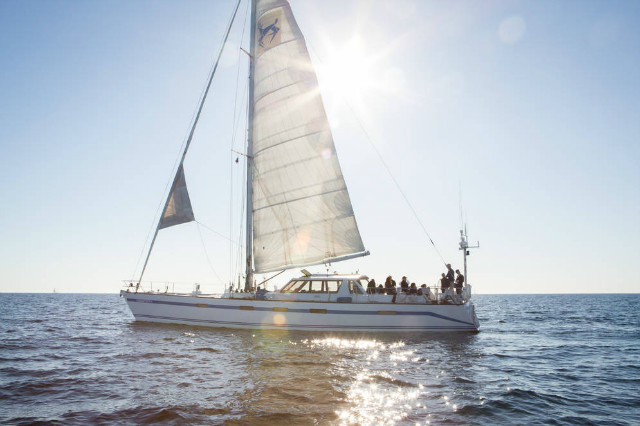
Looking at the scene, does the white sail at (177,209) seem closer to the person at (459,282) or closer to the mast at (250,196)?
the mast at (250,196)

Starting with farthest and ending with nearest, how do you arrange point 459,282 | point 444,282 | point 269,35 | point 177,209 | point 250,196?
point 269,35 → point 250,196 → point 177,209 → point 444,282 → point 459,282

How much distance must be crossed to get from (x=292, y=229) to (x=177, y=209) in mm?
6361

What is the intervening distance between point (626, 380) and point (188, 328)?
18.3 metres

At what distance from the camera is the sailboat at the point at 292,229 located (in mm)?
19406

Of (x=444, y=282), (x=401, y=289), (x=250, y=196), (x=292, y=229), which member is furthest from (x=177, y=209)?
(x=444, y=282)

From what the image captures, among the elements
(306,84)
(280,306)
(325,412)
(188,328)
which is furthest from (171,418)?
(306,84)

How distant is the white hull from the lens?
1923cm

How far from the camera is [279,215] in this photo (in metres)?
21.1

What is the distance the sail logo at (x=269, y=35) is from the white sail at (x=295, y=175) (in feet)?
0.41

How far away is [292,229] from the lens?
68.9 feet

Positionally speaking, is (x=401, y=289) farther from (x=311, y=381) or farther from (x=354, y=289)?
(x=311, y=381)

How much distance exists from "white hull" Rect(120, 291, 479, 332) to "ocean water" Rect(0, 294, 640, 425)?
1.35 m

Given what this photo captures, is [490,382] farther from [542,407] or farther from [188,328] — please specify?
[188,328]

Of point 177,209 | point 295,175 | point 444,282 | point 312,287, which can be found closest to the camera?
point 312,287
